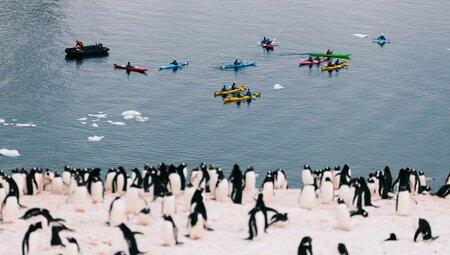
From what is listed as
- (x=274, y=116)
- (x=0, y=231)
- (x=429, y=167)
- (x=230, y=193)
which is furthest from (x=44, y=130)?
(x=0, y=231)

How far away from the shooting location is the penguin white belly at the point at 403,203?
3897 centimetres

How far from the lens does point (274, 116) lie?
8700 centimetres

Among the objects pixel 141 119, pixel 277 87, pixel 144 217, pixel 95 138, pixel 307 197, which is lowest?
pixel 144 217

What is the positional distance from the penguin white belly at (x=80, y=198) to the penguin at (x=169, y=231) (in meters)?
6.54

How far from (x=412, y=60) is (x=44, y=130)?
50841mm

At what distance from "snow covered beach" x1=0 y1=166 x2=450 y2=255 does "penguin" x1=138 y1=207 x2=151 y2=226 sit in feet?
0.53

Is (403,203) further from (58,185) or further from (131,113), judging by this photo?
(131,113)

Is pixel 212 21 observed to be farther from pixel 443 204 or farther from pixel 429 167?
pixel 443 204

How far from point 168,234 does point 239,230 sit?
430 centimetres

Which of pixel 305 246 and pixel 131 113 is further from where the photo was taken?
pixel 131 113

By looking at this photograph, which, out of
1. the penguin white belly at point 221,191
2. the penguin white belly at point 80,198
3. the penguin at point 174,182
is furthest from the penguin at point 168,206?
the penguin at point 174,182

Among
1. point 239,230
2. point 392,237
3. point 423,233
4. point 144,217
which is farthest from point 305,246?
point 144,217

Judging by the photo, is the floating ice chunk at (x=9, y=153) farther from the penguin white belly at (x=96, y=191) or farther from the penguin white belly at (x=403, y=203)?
the penguin white belly at (x=403, y=203)

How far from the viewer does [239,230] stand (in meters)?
35.0
